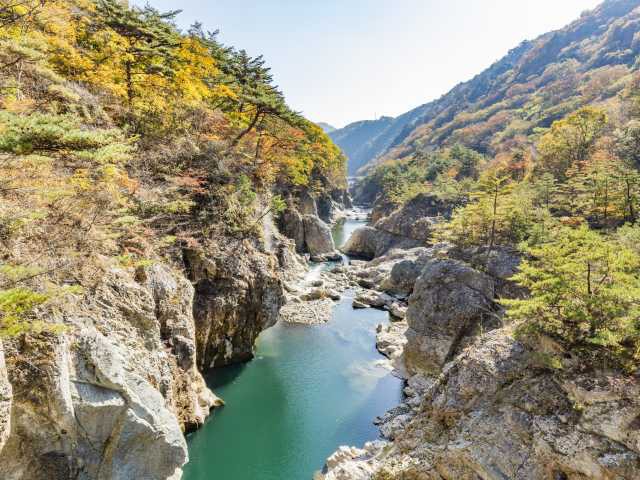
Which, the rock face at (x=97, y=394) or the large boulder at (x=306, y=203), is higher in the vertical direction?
the large boulder at (x=306, y=203)

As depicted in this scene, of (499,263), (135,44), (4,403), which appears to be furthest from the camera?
(499,263)

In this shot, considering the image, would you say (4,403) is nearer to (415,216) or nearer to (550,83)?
(415,216)

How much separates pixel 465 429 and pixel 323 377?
10009mm

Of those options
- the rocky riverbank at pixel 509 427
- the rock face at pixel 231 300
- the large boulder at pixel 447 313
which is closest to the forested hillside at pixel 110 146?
the rock face at pixel 231 300

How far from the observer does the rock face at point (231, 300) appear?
15430mm

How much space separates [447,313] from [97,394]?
14025 mm

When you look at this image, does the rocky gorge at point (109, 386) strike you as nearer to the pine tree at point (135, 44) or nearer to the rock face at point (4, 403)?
the rock face at point (4, 403)

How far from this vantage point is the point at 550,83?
86.2 m

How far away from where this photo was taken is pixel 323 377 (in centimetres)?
1794

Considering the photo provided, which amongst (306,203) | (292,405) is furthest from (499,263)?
(306,203)

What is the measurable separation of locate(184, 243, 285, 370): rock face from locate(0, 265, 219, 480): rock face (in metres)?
3.99

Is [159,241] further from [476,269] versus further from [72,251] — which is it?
[476,269]

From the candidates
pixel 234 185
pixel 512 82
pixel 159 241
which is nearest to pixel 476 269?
pixel 234 185

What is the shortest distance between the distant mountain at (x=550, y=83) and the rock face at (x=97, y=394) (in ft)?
208
